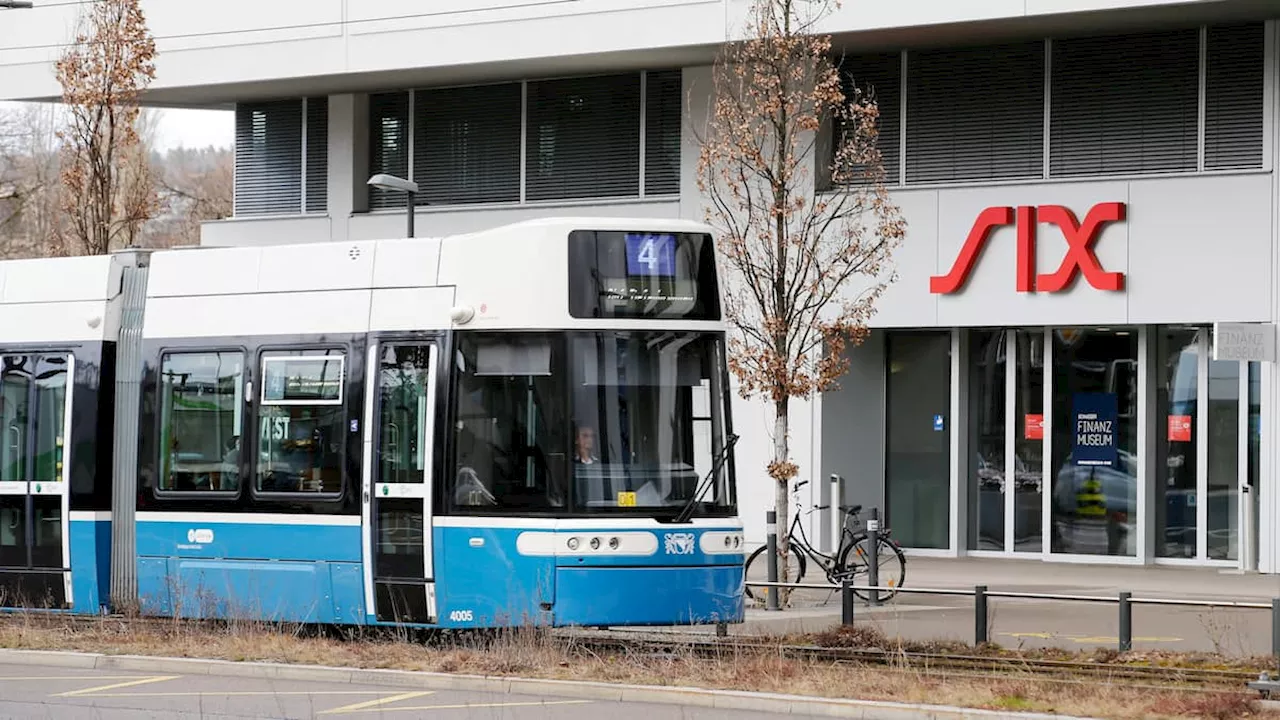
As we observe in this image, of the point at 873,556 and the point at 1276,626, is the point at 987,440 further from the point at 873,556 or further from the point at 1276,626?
the point at 1276,626

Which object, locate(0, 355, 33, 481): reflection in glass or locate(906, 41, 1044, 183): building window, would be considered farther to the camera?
locate(906, 41, 1044, 183): building window

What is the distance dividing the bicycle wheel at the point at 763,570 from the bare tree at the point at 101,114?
31.9ft

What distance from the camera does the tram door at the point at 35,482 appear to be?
17797 millimetres

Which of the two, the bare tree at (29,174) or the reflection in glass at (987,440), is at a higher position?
the bare tree at (29,174)

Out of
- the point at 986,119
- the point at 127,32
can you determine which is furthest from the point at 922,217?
the point at 127,32

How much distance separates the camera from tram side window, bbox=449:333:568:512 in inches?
595

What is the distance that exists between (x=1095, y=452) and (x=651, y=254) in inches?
501

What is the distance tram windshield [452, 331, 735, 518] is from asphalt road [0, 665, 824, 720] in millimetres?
2209

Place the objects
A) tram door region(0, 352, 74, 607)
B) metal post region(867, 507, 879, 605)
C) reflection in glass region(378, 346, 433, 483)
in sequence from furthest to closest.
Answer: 1. metal post region(867, 507, 879, 605)
2. tram door region(0, 352, 74, 607)
3. reflection in glass region(378, 346, 433, 483)

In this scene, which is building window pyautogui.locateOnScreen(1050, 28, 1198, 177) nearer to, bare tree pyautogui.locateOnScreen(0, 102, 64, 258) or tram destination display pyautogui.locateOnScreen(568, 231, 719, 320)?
tram destination display pyautogui.locateOnScreen(568, 231, 719, 320)


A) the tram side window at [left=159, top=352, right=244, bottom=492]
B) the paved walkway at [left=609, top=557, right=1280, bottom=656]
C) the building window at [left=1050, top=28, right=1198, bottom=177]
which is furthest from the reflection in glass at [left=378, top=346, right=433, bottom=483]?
the building window at [left=1050, top=28, right=1198, bottom=177]

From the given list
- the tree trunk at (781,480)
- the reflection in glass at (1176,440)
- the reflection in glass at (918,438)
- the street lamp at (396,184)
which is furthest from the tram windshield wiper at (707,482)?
the reflection in glass at (918,438)

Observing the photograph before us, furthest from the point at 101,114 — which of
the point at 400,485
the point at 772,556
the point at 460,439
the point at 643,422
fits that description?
the point at 643,422

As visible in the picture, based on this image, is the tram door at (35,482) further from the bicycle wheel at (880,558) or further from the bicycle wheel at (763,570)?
the bicycle wheel at (880,558)
